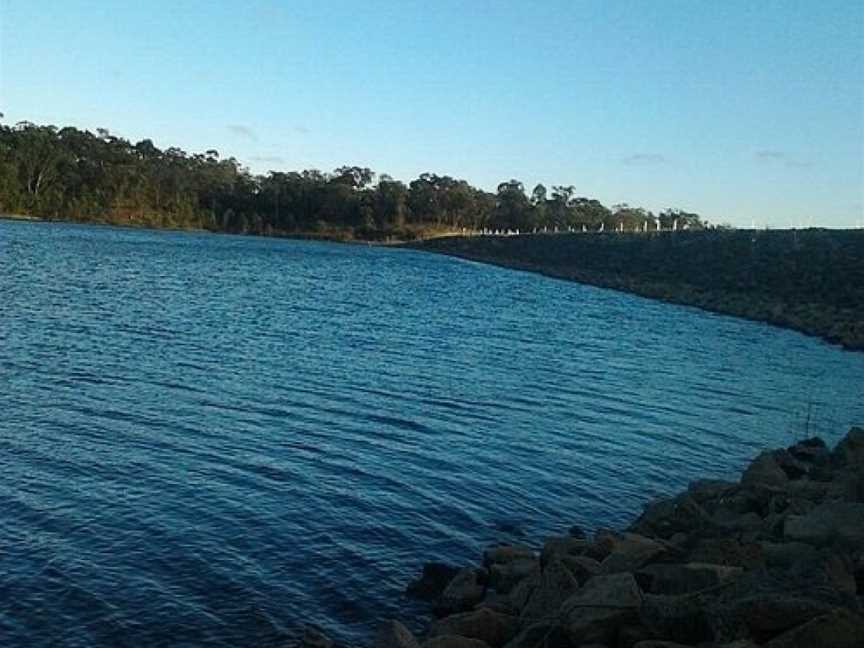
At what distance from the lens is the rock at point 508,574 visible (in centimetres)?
1041

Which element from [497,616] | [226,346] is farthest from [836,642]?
[226,346]

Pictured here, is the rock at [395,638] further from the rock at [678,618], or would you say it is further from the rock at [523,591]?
the rock at [678,618]

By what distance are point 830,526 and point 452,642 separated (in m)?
4.14

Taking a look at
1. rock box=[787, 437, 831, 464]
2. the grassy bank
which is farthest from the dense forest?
rock box=[787, 437, 831, 464]

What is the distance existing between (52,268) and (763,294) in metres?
43.6

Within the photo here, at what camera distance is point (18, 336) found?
26469mm

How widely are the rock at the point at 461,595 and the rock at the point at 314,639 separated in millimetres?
1400

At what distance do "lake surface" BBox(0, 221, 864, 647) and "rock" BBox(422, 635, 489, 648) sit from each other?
1.88 meters

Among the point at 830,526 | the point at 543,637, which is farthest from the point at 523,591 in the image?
the point at 830,526

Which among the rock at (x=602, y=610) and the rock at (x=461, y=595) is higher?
the rock at (x=602, y=610)

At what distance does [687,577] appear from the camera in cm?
834


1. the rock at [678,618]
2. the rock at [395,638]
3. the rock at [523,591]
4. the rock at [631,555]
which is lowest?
the rock at [395,638]

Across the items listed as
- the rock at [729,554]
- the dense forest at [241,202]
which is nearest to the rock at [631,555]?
the rock at [729,554]

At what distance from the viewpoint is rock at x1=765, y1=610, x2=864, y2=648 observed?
650 cm
